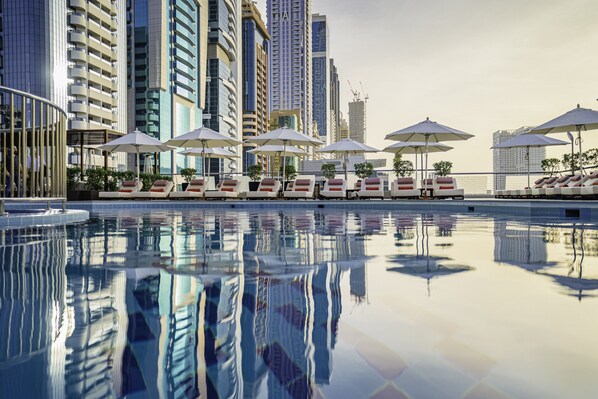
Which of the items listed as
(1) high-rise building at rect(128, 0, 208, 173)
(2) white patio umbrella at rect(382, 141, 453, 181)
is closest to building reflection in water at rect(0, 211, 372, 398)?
(2) white patio umbrella at rect(382, 141, 453, 181)

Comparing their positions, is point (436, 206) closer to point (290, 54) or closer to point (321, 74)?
point (290, 54)

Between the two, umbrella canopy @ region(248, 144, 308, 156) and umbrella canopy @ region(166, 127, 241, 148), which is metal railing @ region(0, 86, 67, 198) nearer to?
umbrella canopy @ region(166, 127, 241, 148)

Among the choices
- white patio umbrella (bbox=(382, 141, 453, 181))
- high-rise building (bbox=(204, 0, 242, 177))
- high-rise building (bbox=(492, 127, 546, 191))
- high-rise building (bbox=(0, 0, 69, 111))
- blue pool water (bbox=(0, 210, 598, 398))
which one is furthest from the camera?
high-rise building (bbox=(204, 0, 242, 177))

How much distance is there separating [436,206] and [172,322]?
35.8 ft

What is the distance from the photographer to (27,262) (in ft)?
10.6

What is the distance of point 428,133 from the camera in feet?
46.0

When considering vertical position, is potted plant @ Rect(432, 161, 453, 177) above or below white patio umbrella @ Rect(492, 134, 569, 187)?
below

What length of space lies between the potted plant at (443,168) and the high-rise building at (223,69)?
168ft

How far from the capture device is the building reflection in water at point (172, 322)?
3.99 feet

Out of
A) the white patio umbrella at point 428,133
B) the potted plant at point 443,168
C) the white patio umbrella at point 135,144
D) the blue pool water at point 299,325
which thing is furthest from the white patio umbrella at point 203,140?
the blue pool water at point 299,325

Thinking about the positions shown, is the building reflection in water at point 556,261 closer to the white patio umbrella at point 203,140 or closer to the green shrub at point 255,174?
the white patio umbrella at point 203,140

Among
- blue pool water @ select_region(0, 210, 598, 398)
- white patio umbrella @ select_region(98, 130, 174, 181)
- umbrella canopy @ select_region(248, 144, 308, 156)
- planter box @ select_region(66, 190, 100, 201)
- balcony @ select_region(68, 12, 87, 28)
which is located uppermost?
balcony @ select_region(68, 12, 87, 28)

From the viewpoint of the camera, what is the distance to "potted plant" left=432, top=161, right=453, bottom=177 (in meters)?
18.7

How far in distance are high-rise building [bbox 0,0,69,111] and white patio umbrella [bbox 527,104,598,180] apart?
41119 millimetres
